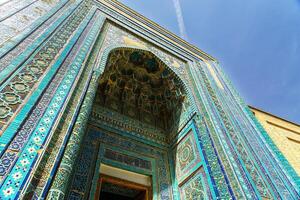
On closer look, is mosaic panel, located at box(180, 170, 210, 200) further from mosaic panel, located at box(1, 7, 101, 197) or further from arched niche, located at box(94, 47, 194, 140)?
mosaic panel, located at box(1, 7, 101, 197)

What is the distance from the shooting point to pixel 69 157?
176 centimetres

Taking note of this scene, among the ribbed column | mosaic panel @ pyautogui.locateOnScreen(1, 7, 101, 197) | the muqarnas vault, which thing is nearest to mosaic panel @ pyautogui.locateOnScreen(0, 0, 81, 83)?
the muqarnas vault

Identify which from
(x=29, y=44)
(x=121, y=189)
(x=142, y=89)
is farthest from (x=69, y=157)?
(x=142, y=89)

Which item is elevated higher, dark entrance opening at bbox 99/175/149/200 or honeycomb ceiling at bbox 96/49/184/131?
honeycomb ceiling at bbox 96/49/184/131

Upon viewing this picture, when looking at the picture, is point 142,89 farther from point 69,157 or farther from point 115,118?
point 69,157

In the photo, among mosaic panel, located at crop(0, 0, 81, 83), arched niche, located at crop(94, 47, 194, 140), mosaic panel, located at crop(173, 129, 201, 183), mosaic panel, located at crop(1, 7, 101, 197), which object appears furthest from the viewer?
arched niche, located at crop(94, 47, 194, 140)

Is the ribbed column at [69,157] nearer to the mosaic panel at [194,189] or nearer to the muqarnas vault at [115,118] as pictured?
the muqarnas vault at [115,118]

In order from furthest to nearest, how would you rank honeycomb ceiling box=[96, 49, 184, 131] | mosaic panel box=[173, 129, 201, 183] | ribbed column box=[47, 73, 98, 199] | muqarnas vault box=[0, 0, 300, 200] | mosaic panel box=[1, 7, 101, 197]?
honeycomb ceiling box=[96, 49, 184, 131] < mosaic panel box=[173, 129, 201, 183] < muqarnas vault box=[0, 0, 300, 200] < ribbed column box=[47, 73, 98, 199] < mosaic panel box=[1, 7, 101, 197]

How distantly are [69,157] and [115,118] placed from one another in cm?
253

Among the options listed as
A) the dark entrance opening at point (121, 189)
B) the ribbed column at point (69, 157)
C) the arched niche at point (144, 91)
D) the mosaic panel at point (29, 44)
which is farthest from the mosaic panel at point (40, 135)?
the arched niche at point (144, 91)

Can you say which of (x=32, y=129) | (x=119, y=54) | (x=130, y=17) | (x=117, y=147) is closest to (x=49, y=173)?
(x=32, y=129)

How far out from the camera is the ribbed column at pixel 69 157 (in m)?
1.50

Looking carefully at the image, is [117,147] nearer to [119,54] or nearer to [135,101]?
[135,101]

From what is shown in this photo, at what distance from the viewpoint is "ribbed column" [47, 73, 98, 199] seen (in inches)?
58.9
